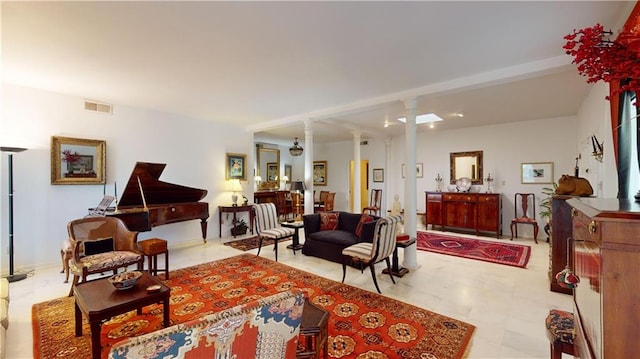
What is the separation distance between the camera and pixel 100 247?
11.2ft

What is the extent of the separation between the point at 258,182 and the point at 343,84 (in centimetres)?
579

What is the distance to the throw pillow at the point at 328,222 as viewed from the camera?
4.89 m

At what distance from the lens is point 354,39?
255cm

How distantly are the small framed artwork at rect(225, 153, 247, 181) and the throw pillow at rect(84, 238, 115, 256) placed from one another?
3160 millimetres

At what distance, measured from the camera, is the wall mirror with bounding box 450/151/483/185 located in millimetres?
6852

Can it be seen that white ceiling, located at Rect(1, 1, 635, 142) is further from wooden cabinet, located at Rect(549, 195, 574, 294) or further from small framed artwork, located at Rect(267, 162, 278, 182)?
small framed artwork, located at Rect(267, 162, 278, 182)

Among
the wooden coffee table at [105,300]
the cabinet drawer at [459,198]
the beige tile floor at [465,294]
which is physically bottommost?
the beige tile floor at [465,294]

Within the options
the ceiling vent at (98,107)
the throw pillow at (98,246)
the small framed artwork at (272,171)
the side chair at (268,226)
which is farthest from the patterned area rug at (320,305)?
the small framed artwork at (272,171)

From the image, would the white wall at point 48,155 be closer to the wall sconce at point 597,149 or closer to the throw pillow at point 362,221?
the throw pillow at point 362,221

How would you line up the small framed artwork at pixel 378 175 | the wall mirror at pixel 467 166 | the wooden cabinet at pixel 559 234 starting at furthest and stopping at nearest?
the small framed artwork at pixel 378 175 < the wall mirror at pixel 467 166 < the wooden cabinet at pixel 559 234

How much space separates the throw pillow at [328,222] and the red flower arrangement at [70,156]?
13.6ft

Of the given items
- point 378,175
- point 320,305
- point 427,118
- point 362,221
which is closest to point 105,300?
point 320,305

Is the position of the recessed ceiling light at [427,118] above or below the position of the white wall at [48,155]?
above

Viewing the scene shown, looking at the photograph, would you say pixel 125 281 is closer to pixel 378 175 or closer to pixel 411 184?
pixel 411 184
